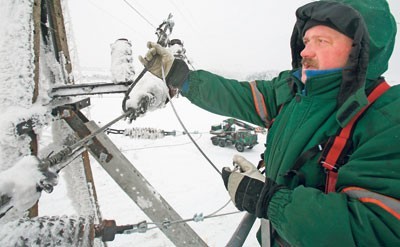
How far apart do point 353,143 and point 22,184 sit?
1832mm

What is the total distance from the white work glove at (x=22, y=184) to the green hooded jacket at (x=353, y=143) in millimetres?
1366

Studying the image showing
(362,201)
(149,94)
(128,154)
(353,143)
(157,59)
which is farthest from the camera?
(128,154)

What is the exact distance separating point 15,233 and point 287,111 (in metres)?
1.84

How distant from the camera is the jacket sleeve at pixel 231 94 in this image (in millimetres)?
2168

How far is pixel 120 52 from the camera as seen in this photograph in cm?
229

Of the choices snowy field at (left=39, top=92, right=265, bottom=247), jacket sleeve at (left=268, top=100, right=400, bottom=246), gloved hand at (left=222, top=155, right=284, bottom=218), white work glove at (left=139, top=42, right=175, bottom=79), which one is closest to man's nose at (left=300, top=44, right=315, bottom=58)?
jacket sleeve at (left=268, top=100, right=400, bottom=246)

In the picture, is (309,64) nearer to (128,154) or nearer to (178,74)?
(178,74)

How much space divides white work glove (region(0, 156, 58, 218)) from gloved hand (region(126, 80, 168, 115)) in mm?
862

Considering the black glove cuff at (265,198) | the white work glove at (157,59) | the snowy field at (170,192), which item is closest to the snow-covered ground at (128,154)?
the snowy field at (170,192)

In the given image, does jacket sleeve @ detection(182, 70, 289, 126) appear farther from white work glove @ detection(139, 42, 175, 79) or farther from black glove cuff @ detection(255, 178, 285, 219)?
black glove cuff @ detection(255, 178, 285, 219)

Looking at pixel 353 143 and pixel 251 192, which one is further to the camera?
Answer: pixel 251 192

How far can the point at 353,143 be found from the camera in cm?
125

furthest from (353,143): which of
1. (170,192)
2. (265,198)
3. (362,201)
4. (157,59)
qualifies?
(170,192)

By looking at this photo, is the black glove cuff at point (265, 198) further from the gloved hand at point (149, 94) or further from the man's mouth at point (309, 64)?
the gloved hand at point (149, 94)
